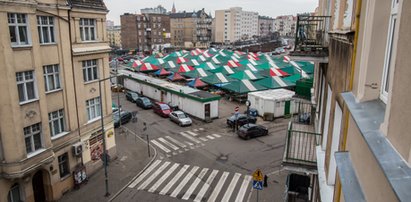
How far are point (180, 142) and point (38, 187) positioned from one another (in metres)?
11.6

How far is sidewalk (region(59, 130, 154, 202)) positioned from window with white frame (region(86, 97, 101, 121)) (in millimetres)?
3891

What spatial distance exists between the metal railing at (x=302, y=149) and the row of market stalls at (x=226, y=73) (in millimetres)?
25123

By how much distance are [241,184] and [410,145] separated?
16.9 meters

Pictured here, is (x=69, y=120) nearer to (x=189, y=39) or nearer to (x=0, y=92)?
(x=0, y=92)

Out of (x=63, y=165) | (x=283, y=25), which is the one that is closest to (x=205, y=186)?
(x=63, y=165)

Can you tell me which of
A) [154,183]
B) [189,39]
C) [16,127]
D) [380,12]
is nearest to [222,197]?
[154,183]

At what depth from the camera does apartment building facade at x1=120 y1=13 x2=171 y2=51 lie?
11212 cm

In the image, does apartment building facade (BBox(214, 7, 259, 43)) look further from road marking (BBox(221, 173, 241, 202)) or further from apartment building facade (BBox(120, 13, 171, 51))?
road marking (BBox(221, 173, 241, 202))

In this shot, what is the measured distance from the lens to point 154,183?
1877 centimetres

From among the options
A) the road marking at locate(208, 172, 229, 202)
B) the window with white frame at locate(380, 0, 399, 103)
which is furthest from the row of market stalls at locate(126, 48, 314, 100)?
the window with white frame at locate(380, 0, 399, 103)

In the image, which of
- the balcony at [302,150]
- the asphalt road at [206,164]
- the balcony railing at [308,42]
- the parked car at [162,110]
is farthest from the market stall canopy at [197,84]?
the balcony railing at [308,42]

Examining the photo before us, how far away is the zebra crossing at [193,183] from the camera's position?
1722cm

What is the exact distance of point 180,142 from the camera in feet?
83.8

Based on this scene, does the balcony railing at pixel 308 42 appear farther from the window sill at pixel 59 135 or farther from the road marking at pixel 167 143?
the road marking at pixel 167 143
